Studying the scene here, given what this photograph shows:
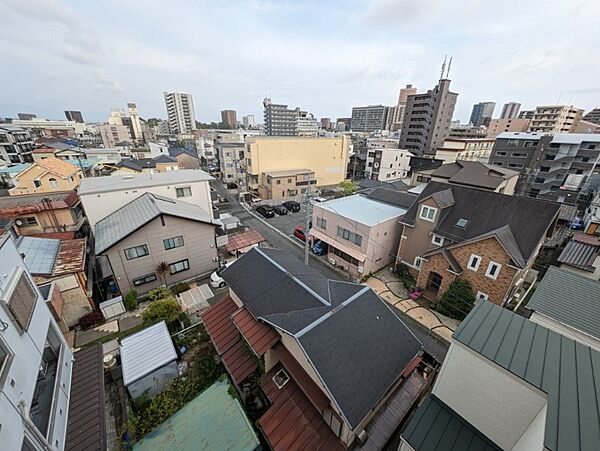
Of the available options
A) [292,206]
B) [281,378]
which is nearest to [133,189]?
[281,378]

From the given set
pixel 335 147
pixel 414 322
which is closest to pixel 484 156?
pixel 335 147

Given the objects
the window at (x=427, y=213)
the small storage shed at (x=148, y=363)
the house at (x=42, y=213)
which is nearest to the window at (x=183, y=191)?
the house at (x=42, y=213)

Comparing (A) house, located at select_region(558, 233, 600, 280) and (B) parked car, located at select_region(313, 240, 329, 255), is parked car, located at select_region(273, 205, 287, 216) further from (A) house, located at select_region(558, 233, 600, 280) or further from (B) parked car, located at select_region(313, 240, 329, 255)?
(A) house, located at select_region(558, 233, 600, 280)

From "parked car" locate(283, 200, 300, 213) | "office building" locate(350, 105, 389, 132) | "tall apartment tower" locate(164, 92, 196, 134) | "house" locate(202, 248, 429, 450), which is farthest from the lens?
"office building" locate(350, 105, 389, 132)

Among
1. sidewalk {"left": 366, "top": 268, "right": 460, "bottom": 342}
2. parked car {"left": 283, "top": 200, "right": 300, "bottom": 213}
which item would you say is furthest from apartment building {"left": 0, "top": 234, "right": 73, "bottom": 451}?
parked car {"left": 283, "top": 200, "right": 300, "bottom": 213}

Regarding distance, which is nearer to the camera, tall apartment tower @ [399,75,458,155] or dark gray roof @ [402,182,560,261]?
dark gray roof @ [402,182,560,261]

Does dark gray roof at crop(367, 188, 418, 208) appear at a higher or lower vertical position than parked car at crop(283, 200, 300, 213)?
higher
